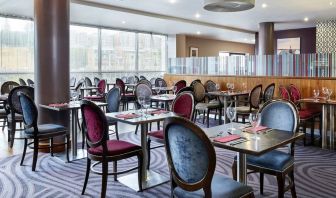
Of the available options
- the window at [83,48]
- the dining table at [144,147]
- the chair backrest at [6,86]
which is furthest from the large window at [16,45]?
the dining table at [144,147]

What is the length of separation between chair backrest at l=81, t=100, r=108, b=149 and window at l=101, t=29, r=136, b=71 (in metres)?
8.77

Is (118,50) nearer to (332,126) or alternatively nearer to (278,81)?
(278,81)

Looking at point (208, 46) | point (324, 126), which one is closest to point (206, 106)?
point (324, 126)

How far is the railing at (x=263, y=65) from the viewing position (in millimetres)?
6633

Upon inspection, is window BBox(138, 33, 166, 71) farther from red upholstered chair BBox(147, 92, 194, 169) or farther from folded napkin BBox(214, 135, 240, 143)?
folded napkin BBox(214, 135, 240, 143)

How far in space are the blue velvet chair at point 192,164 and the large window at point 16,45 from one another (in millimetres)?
8672

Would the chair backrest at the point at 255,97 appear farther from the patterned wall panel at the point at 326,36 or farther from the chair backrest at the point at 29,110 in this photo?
the patterned wall panel at the point at 326,36

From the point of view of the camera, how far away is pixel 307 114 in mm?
5602

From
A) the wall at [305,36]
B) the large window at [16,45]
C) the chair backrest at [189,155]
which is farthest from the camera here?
the wall at [305,36]

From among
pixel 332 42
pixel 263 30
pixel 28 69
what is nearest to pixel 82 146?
pixel 28 69

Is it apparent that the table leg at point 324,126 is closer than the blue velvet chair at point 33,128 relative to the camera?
No

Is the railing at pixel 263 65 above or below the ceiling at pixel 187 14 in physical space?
below

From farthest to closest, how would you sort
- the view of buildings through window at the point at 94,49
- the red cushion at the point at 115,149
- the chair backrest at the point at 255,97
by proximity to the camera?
the view of buildings through window at the point at 94,49, the chair backrest at the point at 255,97, the red cushion at the point at 115,149

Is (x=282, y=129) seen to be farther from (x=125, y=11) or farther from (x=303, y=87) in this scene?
(x=125, y=11)
